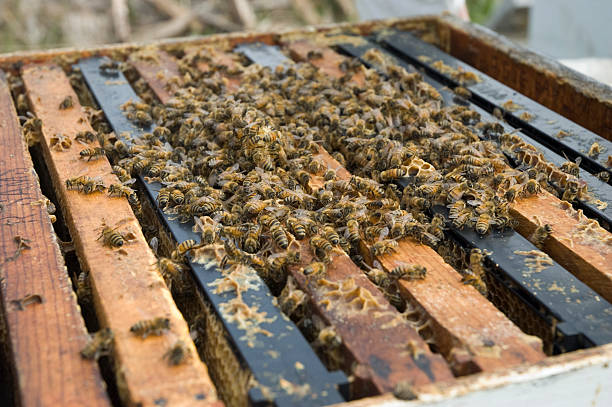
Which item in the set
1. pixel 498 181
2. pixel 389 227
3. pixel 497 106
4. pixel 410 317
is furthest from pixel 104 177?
pixel 497 106

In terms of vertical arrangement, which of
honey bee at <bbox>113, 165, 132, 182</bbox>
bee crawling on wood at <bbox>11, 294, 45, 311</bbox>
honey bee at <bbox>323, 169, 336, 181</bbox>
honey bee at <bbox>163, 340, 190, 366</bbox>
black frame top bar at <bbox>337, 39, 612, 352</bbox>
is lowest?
black frame top bar at <bbox>337, 39, 612, 352</bbox>

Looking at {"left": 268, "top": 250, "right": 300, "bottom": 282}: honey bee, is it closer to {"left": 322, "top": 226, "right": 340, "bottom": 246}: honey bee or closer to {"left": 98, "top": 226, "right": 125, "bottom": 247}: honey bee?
{"left": 322, "top": 226, "right": 340, "bottom": 246}: honey bee

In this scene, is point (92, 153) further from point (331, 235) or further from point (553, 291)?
point (553, 291)

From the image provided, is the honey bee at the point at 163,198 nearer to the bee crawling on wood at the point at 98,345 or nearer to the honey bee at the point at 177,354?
the bee crawling on wood at the point at 98,345

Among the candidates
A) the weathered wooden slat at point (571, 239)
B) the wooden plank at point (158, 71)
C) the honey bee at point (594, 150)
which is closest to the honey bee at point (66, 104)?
the wooden plank at point (158, 71)

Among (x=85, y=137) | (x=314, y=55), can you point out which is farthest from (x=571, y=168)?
(x=85, y=137)

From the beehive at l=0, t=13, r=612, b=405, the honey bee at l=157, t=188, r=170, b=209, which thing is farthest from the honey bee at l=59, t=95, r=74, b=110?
the honey bee at l=157, t=188, r=170, b=209

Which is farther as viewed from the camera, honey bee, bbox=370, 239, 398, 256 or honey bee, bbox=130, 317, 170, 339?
honey bee, bbox=370, 239, 398, 256
